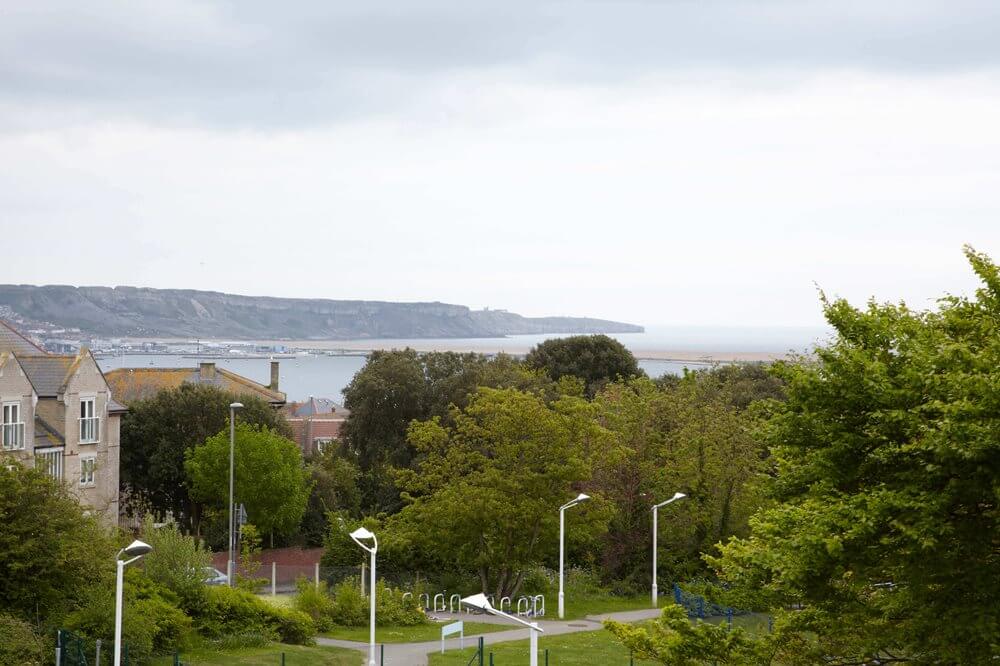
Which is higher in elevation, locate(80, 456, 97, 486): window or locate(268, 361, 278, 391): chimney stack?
locate(268, 361, 278, 391): chimney stack

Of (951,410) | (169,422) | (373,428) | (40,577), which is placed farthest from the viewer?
(373,428)

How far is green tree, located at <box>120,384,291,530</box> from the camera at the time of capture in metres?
66.1

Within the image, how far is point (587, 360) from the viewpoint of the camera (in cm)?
9156

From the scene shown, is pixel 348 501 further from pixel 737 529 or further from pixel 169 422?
pixel 737 529

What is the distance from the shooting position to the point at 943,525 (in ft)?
55.3

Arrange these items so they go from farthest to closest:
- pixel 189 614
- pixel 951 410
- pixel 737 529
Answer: pixel 737 529, pixel 189 614, pixel 951 410

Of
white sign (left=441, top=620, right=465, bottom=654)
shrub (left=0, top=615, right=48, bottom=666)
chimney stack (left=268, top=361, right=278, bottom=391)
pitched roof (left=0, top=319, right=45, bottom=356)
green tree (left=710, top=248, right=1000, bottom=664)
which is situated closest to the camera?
green tree (left=710, top=248, right=1000, bottom=664)

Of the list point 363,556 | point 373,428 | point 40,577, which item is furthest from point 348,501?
point 40,577

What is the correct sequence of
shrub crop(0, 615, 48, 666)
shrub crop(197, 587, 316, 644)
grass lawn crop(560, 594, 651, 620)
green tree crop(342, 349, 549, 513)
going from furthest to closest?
1. green tree crop(342, 349, 549, 513)
2. grass lawn crop(560, 594, 651, 620)
3. shrub crop(197, 587, 316, 644)
4. shrub crop(0, 615, 48, 666)

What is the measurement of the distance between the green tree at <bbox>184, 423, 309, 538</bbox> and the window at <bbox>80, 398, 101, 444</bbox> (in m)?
6.94

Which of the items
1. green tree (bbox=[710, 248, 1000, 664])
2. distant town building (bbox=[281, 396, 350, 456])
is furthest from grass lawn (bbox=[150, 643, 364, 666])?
distant town building (bbox=[281, 396, 350, 456])

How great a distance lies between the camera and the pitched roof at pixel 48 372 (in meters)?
52.2

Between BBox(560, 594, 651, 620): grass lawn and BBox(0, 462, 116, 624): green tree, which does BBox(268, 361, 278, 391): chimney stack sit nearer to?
BBox(560, 594, 651, 620): grass lawn

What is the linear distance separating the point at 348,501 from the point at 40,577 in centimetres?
3949
